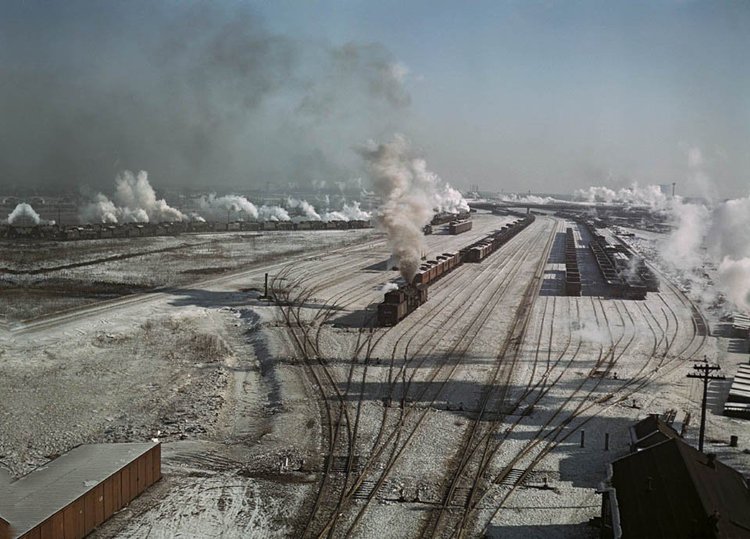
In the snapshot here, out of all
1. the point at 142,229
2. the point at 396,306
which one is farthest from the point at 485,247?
the point at 142,229

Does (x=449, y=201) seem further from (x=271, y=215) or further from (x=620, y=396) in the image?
(x=620, y=396)

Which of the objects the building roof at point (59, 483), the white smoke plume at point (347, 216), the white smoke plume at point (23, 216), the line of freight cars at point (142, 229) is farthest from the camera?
the white smoke plume at point (347, 216)

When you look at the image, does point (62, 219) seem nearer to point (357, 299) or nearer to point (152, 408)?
point (357, 299)

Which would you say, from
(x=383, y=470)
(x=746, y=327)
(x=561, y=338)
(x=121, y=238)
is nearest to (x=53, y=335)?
(x=383, y=470)

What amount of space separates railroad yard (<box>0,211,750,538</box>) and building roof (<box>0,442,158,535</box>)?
4.22 ft

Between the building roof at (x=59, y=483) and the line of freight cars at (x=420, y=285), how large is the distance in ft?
73.7

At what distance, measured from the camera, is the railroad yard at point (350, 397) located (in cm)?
1838

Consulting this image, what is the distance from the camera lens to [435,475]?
20250 mm

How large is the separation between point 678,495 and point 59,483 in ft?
48.2

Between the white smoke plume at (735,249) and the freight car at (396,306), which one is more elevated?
the white smoke plume at (735,249)

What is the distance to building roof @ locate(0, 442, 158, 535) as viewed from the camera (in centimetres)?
1499

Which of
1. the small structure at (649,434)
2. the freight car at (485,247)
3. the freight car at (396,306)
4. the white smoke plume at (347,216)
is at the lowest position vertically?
the small structure at (649,434)

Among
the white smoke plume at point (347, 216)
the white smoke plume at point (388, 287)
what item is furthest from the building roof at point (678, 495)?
the white smoke plume at point (347, 216)

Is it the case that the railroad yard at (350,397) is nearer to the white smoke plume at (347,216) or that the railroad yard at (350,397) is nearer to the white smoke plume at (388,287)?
the white smoke plume at (388,287)
